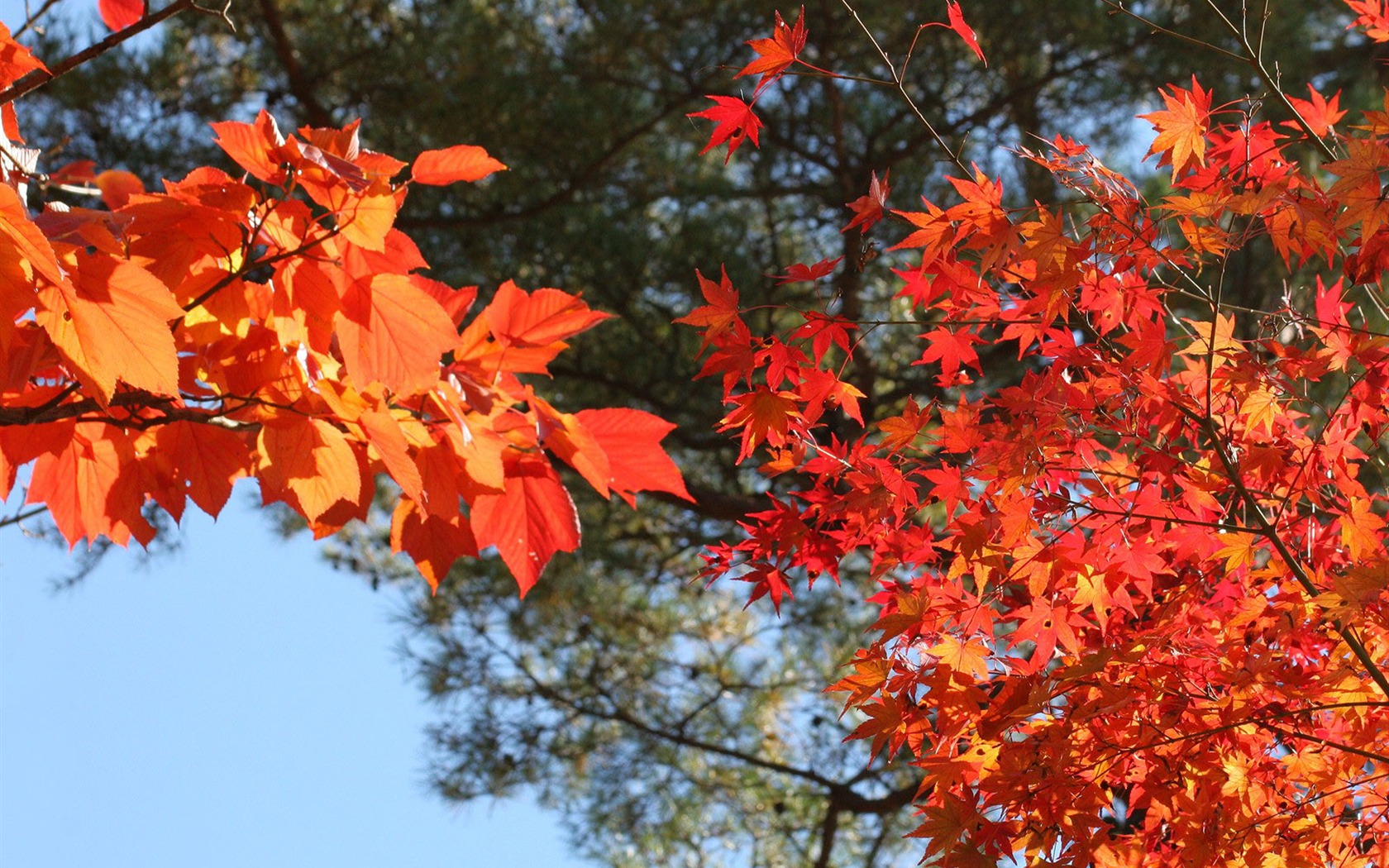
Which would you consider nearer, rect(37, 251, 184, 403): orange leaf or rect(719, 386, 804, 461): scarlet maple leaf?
rect(37, 251, 184, 403): orange leaf

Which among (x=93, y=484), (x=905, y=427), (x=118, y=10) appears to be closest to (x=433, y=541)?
(x=93, y=484)

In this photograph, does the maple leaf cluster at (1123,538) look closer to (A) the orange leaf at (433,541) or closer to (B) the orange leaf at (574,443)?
(B) the orange leaf at (574,443)

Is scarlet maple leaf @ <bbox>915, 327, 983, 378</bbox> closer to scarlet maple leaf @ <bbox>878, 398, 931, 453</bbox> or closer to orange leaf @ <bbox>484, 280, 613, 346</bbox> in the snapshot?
scarlet maple leaf @ <bbox>878, 398, 931, 453</bbox>

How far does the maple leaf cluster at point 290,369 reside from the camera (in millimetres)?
720

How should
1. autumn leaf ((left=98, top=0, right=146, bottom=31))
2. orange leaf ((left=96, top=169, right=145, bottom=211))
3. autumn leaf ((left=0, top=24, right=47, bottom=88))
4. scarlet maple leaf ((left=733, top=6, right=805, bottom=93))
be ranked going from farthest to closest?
orange leaf ((left=96, top=169, right=145, bottom=211)) < autumn leaf ((left=98, top=0, right=146, bottom=31)) < scarlet maple leaf ((left=733, top=6, right=805, bottom=93)) < autumn leaf ((left=0, top=24, right=47, bottom=88))

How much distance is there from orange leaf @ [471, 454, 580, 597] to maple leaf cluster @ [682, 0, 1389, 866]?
16cm

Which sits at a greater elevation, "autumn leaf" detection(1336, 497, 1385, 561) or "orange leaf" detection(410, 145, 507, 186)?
"orange leaf" detection(410, 145, 507, 186)

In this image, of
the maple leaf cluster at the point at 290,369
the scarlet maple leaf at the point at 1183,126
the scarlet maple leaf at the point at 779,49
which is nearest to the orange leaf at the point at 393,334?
the maple leaf cluster at the point at 290,369

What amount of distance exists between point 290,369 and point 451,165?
19cm

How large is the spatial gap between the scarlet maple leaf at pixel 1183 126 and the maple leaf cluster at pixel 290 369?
0.50 m

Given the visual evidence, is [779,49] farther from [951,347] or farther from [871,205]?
[951,347]

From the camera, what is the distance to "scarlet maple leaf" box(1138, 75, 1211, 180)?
3.24 ft

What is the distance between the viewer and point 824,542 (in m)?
1.12

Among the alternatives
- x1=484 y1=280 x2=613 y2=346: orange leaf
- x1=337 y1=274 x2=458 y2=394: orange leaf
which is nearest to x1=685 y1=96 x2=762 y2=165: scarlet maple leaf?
x1=484 y1=280 x2=613 y2=346: orange leaf
